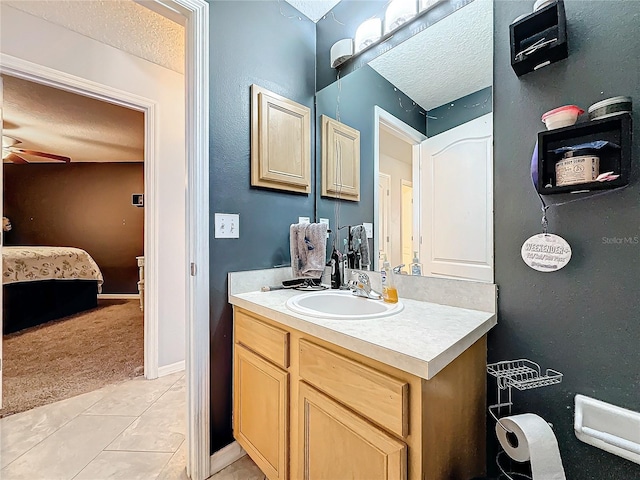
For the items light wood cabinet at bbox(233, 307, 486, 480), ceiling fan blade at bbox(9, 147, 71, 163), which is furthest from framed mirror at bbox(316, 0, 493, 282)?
ceiling fan blade at bbox(9, 147, 71, 163)

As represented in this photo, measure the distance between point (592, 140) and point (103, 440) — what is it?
8.13 feet

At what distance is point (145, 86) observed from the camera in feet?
7.07

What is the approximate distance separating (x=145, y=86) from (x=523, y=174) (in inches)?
101

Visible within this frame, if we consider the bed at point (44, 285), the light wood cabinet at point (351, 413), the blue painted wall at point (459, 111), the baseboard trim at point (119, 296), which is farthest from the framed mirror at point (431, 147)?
the baseboard trim at point (119, 296)

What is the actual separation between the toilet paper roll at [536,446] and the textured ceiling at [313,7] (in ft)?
7.03

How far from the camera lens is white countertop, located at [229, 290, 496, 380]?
2.20ft

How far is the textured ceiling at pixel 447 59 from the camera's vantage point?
1059 mm

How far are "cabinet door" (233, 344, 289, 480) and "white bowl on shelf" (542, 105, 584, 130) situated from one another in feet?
3.98

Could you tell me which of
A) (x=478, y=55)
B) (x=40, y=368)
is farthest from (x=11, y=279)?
(x=478, y=55)

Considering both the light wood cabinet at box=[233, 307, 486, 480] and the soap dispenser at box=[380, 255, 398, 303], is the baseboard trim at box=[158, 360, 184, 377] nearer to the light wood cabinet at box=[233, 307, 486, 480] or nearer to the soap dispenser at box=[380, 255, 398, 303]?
the light wood cabinet at box=[233, 307, 486, 480]

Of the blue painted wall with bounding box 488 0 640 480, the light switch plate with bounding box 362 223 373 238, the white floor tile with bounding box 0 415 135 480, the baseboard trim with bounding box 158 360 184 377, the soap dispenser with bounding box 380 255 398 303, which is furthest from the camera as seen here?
the baseboard trim with bounding box 158 360 184 377

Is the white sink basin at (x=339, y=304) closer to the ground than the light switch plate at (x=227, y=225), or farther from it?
closer to the ground

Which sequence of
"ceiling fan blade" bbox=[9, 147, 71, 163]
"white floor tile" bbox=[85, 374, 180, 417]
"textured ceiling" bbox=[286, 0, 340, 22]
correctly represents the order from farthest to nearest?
"ceiling fan blade" bbox=[9, 147, 71, 163], "white floor tile" bbox=[85, 374, 180, 417], "textured ceiling" bbox=[286, 0, 340, 22]

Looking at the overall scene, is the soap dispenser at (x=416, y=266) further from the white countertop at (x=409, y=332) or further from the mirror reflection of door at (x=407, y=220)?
the white countertop at (x=409, y=332)
